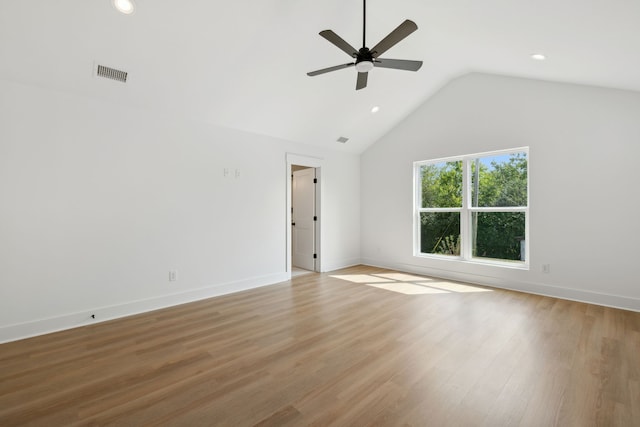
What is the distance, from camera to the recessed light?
2518 millimetres

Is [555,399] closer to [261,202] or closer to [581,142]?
[581,142]

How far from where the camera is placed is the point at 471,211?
5148mm

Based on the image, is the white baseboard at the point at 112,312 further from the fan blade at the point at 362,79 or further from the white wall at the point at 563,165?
the white wall at the point at 563,165

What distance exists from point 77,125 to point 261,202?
2.48 metres

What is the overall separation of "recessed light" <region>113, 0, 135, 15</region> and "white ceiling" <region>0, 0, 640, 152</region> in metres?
0.04

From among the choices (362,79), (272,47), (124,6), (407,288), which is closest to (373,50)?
(362,79)

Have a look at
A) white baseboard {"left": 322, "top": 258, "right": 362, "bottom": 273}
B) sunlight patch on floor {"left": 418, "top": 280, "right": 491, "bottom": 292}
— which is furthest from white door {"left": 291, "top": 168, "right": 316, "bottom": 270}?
sunlight patch on floor {"left": 418, "top": 280, "right": 491, "bottom": 292}

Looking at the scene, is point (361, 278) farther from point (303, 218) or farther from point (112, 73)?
point (112, 73)

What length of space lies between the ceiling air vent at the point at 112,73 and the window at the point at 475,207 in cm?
484

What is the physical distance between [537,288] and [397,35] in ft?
13.4

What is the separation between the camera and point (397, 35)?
2.35 m

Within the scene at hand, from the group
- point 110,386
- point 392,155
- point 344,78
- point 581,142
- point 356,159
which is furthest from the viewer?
point 356,159

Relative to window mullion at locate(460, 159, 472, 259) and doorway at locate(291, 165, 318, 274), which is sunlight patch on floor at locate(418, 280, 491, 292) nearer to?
window mullion at locate(460, 159, 472, 259)

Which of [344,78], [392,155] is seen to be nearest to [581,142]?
[392,155]
